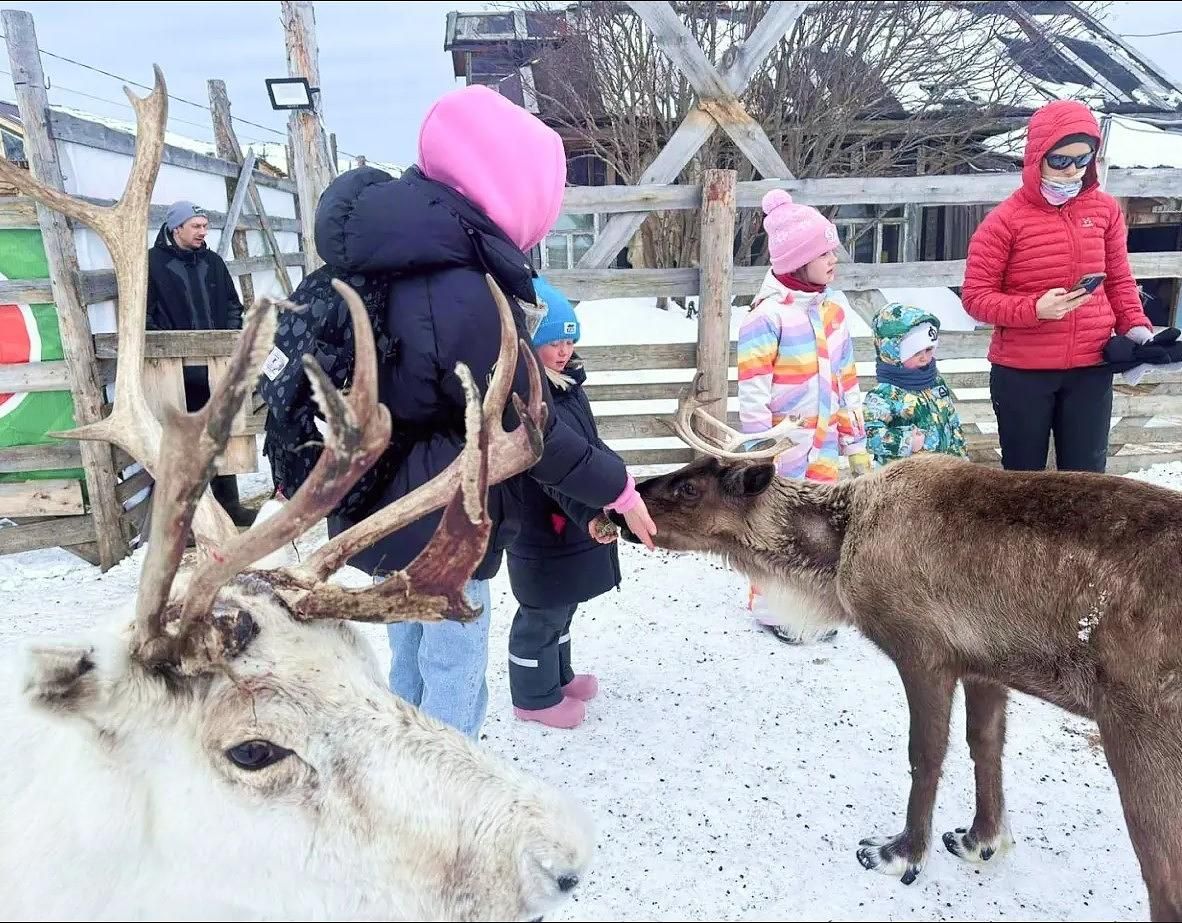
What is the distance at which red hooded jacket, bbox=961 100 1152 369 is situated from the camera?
3.38 m

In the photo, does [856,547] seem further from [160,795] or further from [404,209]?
[160,795]

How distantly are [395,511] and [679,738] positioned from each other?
2.21 meters

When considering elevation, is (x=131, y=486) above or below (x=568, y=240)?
below

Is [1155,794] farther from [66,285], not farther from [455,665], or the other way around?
[66,285]

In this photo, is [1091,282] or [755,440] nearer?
[1091,282]

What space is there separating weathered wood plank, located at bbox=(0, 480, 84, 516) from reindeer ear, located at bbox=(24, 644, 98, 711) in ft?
15.0

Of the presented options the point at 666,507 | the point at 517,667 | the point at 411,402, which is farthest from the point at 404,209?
the point at 517,667

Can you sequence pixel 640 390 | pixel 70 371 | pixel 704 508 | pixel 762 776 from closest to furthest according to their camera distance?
1. pixel 762 776
2. pixel 704 508
3. pixel 70 371
4. pixel 640 390

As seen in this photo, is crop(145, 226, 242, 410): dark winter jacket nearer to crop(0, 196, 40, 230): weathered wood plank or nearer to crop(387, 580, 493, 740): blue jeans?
crop(0, 196, 40, 230): weathered wood plank

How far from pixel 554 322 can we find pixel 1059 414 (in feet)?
7.37

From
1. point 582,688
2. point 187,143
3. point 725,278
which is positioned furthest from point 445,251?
point 187,143

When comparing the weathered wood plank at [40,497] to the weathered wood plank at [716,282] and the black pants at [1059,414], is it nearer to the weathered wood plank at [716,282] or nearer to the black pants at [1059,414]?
the weathered wood plank at [716,282]

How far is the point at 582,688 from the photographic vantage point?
12.1ft

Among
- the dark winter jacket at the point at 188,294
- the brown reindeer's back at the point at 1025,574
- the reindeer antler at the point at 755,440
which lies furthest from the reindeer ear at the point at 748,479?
the dark winter jacket at the point at 188,294
